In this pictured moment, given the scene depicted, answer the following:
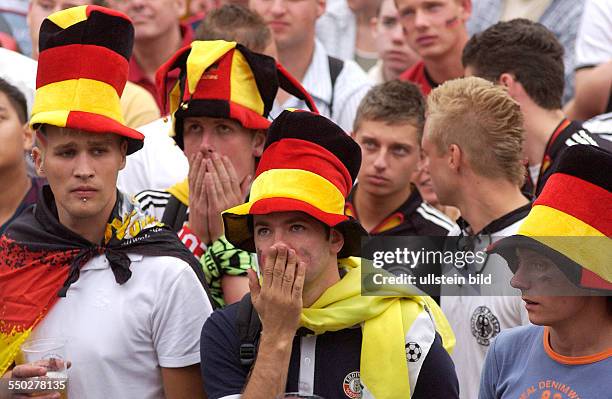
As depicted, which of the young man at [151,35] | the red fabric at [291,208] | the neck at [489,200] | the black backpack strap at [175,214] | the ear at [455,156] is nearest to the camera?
the red fabric at [291,208]

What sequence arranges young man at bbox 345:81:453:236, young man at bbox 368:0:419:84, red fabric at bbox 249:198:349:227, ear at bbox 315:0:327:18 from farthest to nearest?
young man at bbox 368:0:419:84
ear at bbox 315:0:327:18
young man at bbox 345:81:453:236
red fabric at bbox 249:198:349:227

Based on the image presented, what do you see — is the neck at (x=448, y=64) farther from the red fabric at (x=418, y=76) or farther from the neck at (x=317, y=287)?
the neck at (x=317, y=287)

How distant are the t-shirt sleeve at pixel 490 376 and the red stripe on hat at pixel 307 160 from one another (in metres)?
0.82

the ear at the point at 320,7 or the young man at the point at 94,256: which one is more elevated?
the ear at the point at 320,7

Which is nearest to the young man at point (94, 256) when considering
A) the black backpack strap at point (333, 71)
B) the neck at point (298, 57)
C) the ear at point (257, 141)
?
the ear at point (257, 141)

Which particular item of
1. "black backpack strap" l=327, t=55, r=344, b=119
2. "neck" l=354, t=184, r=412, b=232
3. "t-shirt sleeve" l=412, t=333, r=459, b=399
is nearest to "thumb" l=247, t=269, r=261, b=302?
"t-shirt sleeve" l=412, t=333, r=459, b=399

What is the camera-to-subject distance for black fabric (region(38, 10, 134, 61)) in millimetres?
5086

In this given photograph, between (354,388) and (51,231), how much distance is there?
1398mm

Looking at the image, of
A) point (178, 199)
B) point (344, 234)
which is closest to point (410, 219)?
point (178, 199)

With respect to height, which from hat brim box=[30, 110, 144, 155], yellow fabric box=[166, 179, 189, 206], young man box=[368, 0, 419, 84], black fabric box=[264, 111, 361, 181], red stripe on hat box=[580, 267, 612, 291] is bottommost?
red stripe on hat box=[580, 267, 612, 291]

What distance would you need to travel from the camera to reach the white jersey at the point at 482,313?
5324 mm

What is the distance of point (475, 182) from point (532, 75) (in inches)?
45.5

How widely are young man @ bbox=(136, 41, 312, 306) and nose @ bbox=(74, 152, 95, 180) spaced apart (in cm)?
84

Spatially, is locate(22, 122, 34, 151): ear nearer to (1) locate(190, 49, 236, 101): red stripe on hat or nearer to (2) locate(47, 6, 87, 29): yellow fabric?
(1) locate(190, 49, 236, 101): red stripe on hat
